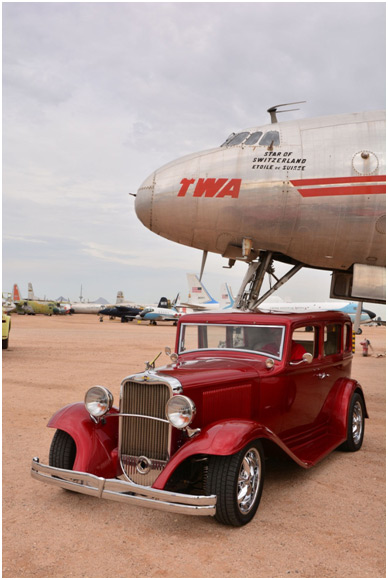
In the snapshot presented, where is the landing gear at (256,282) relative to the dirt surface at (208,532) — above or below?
above

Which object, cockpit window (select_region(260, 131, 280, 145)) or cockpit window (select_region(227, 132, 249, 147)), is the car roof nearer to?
cockpit window (select_region(260, 131, 280, 145))

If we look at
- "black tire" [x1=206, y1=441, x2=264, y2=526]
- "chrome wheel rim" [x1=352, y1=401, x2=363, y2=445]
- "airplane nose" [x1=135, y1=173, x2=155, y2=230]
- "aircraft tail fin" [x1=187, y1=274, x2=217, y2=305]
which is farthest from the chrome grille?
"aircraft tail fin" [x1=187, y1=274, x2=217, y2=305]

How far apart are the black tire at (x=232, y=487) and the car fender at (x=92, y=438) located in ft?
3.54

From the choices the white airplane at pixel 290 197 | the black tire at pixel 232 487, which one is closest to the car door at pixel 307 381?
the black tire at pixel 232 487

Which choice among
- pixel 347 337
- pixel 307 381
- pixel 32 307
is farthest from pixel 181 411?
pixel 32 307

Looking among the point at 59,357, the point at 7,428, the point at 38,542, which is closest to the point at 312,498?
the point at 38,542

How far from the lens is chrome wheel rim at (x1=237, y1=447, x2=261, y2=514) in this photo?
4.23 metres

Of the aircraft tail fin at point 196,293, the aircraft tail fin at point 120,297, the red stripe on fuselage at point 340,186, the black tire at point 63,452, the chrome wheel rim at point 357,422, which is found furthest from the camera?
the aircraft tail fin at point 120,297

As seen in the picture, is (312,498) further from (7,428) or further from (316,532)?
(7,428)

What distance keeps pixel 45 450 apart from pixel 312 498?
3444 millimetres

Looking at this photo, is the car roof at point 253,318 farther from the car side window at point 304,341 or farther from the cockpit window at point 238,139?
the cockpit window at point 238,139

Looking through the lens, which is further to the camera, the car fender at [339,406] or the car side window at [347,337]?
the car side window at [347,337]

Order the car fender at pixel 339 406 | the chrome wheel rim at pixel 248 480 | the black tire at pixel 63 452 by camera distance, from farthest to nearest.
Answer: the car fender at pixel 339 406, the black tire at pixel 63 452, the chrome wheel rim at pixel 248 480

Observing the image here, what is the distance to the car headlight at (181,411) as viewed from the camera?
13.3ft
